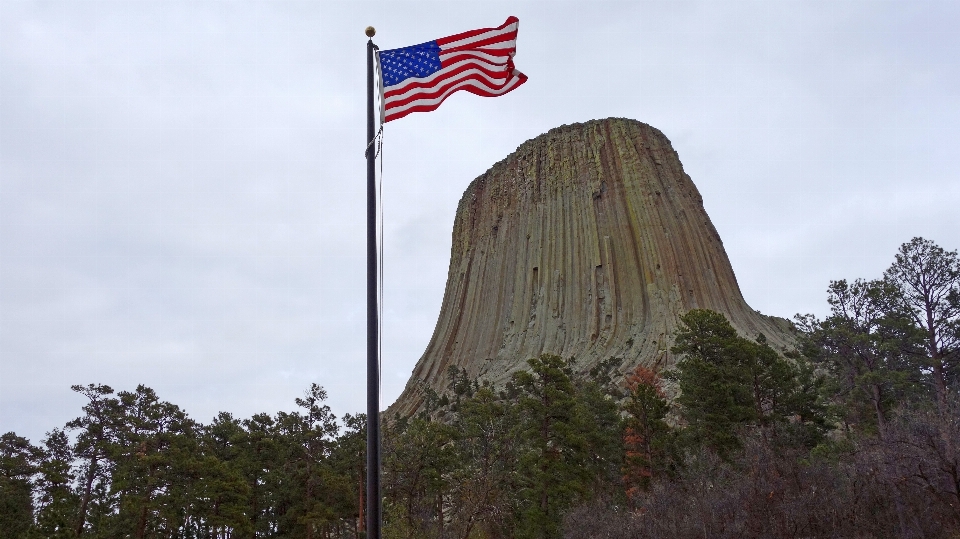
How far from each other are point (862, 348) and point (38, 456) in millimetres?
35284

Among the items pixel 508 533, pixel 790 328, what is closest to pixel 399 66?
pixel 508 533

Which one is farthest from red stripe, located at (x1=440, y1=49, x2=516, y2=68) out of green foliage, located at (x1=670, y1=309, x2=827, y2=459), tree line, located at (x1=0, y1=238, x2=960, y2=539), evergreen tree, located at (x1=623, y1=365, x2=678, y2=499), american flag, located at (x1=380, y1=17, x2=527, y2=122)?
evergreen tree, located at (x1=623, y1=365, x2=678, y2=499)

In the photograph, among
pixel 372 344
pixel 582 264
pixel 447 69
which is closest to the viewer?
pixel 372 344

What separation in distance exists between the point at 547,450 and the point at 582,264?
129 ft

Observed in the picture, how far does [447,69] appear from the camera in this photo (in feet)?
33.2

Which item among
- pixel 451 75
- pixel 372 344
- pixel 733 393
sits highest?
pixel 451 75

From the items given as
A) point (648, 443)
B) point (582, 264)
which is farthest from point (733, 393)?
point (582, 264)

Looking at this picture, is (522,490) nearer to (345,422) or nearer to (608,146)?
(345,422)

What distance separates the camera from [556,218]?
70000 millimetres

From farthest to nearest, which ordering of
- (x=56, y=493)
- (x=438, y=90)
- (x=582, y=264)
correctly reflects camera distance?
(x=582, y=264) < (x=56, y=493) < (x=438, y=90)

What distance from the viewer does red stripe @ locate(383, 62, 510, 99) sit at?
9.70 meters

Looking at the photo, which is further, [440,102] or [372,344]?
[440,102]

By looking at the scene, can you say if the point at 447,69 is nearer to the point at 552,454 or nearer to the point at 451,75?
the point at 451,75

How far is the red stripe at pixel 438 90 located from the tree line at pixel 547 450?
42.4 feet
